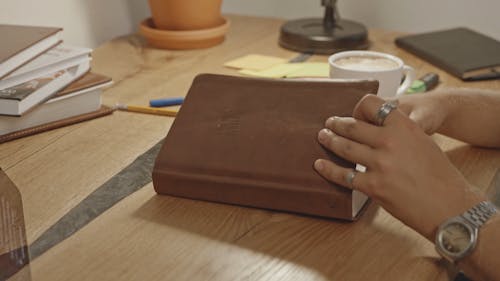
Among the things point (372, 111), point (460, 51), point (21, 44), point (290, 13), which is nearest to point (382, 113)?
point (372, 111)

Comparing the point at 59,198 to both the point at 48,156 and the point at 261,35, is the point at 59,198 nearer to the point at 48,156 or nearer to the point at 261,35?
the point at 48,156

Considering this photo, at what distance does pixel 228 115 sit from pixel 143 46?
78 centimetres

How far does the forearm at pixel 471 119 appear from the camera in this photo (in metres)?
0.96

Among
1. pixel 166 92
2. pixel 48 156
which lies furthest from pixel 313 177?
pixel 166 92

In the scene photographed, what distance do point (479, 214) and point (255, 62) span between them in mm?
781

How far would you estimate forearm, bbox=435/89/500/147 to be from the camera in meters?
0.96

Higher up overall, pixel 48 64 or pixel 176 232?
pixel 48 64

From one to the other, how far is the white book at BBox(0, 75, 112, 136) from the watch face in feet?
2.17

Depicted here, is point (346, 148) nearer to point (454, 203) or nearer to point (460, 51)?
point (454, 203)

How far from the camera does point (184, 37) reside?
4.88ft

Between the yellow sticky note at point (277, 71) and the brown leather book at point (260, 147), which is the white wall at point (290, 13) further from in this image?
the brown leather book at point (260, 147)

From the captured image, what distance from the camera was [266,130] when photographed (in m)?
0.80

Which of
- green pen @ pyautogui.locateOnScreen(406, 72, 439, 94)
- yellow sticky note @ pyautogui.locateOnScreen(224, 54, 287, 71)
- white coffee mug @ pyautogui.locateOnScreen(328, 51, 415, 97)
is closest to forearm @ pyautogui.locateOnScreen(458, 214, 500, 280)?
white coffee mug @ pyautogui.locateOnScreen(328, 51, 415, 97)

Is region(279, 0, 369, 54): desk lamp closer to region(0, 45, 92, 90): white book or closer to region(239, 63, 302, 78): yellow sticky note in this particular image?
region(239, 63, 302, 78): yellow sticky note
